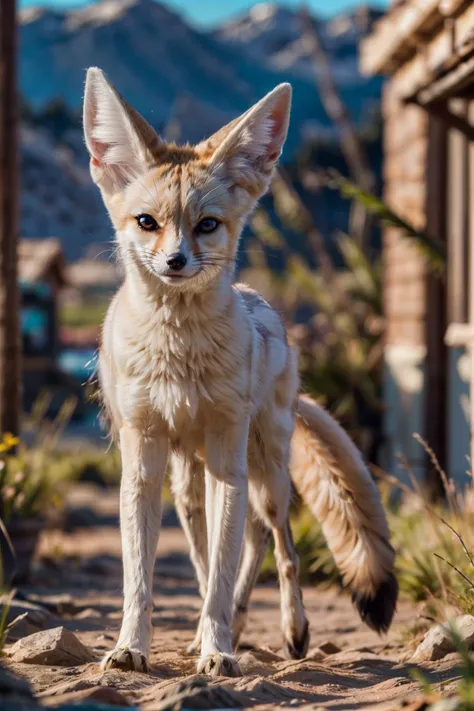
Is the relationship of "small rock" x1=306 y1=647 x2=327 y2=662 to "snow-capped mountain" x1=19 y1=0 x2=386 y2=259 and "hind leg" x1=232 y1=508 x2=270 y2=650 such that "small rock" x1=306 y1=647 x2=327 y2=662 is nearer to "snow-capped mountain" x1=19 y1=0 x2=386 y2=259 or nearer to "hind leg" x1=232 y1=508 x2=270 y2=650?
"hind leg" x1=232 y1=508 x2=270 y2=650

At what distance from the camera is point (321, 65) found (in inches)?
551

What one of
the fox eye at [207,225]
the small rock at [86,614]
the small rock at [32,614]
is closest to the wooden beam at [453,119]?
the fox eye at [207,225]

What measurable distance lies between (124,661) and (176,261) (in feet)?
4.38

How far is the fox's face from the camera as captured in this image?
3.39 meters

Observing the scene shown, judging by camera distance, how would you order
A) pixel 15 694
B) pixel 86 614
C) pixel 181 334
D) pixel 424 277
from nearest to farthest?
1. pixel 15 694
2. pixel 181 334
3. pixel 86 614
4. pixel 424 277

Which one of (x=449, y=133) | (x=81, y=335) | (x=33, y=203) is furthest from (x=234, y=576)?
(x=33, y=203)

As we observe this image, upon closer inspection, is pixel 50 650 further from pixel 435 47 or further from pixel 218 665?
pixel 435 47

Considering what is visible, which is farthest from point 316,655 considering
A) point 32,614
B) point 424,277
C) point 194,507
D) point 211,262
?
point 424,277

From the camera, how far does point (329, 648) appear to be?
14.5 feet

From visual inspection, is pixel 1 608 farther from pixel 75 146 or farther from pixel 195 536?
pixel 75 146

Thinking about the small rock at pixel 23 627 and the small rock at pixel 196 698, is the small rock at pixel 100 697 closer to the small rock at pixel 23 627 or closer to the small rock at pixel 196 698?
the small rock at pixel 196 698

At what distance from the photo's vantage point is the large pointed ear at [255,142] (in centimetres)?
359

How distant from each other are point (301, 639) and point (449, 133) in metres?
5.80

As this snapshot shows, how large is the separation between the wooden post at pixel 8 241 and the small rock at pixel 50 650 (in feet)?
11.3
